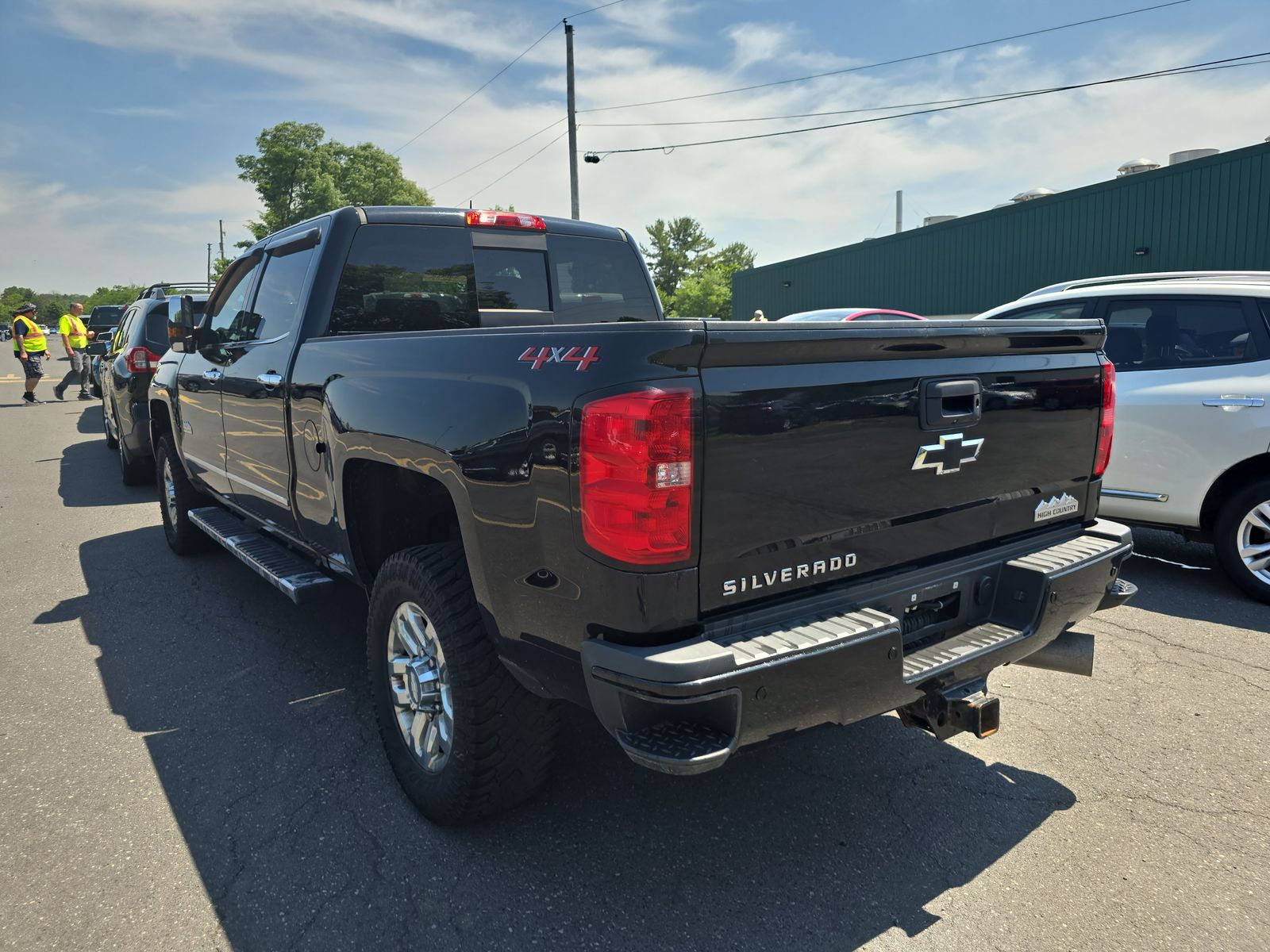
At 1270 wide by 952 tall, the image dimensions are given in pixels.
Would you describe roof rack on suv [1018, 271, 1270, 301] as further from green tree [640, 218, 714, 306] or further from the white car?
green tree [640, 218, 714, 306]

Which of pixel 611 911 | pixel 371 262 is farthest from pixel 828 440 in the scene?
pixel 371 262

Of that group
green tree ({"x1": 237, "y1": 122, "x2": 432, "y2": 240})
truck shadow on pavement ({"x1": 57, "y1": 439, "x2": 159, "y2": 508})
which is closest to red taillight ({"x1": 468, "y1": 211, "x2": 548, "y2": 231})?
truck shadow on pavement ({"x1": 57, "y1": 439, "x2": 159, "y2": 508})

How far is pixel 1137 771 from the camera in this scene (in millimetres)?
3178

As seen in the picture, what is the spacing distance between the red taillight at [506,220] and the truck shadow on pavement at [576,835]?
230cm

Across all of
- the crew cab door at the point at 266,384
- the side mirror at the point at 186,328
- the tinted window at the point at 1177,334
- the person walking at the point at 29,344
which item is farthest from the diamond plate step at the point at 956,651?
the person walking at the point at 29,344

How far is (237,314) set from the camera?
4.86m

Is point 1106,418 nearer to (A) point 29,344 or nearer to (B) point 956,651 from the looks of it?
(B) point 956,651

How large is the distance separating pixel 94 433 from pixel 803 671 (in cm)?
1479

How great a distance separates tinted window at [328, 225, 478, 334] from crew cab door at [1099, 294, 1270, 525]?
4079 mm

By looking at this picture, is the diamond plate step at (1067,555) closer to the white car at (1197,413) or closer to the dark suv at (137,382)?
the white car at (1197,413)

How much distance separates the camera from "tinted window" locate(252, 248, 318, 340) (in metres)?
4.02

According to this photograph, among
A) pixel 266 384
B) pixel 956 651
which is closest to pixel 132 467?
pixel 266 384

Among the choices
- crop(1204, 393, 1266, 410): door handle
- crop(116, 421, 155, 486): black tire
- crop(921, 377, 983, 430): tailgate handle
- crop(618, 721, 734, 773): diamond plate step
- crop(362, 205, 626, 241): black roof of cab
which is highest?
crop(362, 205, 626, 241): black roof of cab

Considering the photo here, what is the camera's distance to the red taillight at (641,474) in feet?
6.65
